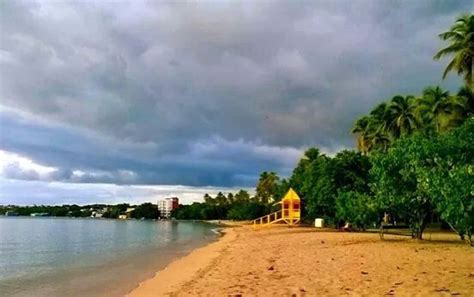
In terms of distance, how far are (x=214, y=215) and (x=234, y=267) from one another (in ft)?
490

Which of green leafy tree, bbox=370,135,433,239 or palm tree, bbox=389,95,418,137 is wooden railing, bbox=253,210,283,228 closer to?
palm tree, bbox=389,95,418,137

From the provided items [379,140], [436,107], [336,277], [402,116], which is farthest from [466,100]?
[336,277]

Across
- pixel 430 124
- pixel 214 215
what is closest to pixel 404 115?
pixel 430 124

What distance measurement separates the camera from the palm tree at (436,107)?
42156mm

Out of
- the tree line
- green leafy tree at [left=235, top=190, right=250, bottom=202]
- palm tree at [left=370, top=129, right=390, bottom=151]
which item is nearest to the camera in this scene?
the tree line

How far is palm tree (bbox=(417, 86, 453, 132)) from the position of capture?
42.2 m

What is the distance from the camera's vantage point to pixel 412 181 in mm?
26547

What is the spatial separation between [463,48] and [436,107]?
7.15m

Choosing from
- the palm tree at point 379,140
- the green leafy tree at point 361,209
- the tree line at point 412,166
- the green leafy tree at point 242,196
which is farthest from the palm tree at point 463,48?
the green leafy tree at point 242,196

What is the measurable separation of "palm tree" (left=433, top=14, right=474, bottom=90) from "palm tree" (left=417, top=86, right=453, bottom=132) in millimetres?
4241

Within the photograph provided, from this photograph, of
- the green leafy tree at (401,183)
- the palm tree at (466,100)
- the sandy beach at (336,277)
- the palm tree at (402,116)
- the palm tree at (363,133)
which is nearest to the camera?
the sandy beach at (336,277)

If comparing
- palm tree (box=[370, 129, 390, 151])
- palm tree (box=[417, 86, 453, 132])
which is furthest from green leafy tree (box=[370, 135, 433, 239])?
palm tree (box=[370, 129, 390, 151])

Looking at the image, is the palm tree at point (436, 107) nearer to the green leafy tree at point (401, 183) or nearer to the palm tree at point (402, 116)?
the palm tree at point (402, 116)

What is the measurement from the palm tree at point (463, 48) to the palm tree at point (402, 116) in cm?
1378
